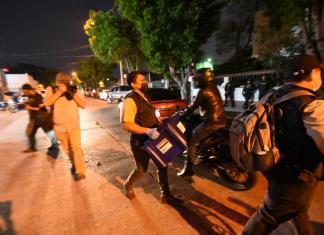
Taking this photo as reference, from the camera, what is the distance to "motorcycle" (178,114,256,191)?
157 inches

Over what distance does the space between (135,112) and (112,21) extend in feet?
72.6

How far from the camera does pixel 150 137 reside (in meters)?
3.26

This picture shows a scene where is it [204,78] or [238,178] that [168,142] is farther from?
[238,178]

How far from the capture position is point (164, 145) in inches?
129

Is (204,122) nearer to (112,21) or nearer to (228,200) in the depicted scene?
(228,200)

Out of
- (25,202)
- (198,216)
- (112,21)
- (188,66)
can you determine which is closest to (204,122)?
(198,216)

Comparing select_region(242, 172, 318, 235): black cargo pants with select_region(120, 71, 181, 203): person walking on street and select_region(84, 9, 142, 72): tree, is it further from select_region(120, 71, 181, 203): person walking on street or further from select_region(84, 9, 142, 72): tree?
select_region(84, 9, 142, 72): tree

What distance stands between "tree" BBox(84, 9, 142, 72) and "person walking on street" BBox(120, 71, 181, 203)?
67.3 feet

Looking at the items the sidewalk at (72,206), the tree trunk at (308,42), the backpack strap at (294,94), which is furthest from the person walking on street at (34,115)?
the tree trunk at (308,42)

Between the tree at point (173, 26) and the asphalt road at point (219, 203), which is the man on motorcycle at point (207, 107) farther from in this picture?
the tree at point (173, 26)

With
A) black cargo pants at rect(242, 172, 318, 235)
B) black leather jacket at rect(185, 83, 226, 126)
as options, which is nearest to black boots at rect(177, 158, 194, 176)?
black leather jacket at rect(185, 83, 226, 126)

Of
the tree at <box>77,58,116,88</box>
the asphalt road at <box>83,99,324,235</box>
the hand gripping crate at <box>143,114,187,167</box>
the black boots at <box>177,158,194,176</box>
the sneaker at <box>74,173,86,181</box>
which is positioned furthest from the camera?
the tree at <box>77,58,116,88</box>

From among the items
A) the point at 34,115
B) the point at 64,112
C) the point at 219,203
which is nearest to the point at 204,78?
the point at 219,203

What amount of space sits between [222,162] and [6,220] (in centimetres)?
312
